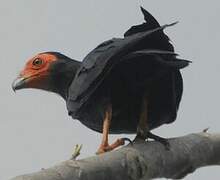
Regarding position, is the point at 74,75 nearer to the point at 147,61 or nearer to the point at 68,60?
the point at 68,60

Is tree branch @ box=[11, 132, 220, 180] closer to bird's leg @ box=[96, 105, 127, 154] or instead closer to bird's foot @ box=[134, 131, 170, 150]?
bird's foot @ box=[134, 131, 170, 150]

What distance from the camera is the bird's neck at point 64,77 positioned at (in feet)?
10.8

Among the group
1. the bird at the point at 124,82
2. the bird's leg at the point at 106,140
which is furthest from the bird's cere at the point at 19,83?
the bird's leg at the point at 106,140

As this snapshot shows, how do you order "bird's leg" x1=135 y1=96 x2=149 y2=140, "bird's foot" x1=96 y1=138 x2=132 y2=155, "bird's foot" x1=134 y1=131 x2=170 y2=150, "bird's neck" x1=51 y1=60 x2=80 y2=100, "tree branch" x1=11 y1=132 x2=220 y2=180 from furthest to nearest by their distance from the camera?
"bird's neck" x1=51 y1=60 x2=80 y2=100
"bird's leg" x1=135 y1=96 x2=149 y2=140
"bird's foot" x1=96 y1=138 x2=132 y2=155
"bird's foot" x1=134 y1=131 x2=170 y2=150
"tree branch" x1=11 y1=132 x2=220 y2=180

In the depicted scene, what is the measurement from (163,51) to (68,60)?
28.7 inches

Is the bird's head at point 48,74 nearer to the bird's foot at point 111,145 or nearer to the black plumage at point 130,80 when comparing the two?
the black plumage at point 130,80

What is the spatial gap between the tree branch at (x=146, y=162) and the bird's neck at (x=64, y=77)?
83cm

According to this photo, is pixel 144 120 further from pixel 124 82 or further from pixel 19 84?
pixel 19 84

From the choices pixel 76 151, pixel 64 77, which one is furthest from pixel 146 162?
pixel 64 77

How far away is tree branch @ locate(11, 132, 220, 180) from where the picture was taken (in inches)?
75.2

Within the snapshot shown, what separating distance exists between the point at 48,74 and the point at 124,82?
593mm

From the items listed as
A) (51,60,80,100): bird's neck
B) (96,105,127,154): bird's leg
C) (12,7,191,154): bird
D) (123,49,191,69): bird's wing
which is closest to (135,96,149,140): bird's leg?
(12,7,191,154): bird

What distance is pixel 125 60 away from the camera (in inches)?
112

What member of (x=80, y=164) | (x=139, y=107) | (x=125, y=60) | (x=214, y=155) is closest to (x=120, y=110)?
(x=139, y=107)
